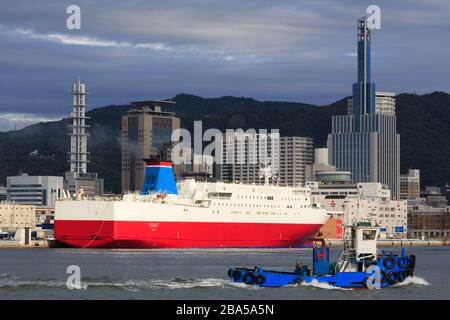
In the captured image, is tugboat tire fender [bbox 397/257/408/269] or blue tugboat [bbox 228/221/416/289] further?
tugboat tire fender [bbox 397/257/408/269]

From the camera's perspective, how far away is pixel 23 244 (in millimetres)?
124188

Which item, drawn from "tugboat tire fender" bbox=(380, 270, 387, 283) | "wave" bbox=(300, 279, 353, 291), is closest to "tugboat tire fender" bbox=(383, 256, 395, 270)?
"tugboat tire fender" bbox=(380, 270, 387, 283)

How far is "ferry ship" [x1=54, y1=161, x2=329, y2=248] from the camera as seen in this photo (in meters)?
105

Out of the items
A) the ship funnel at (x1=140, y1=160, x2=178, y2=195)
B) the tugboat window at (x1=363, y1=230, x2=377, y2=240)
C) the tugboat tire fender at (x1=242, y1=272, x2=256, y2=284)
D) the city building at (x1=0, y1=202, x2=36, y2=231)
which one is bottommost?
the city building at (x1=0, y1=202, x2=36, y2=231)

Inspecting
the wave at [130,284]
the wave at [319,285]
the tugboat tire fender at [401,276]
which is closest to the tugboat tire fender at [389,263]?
the tugboat tire fender at [401,276]

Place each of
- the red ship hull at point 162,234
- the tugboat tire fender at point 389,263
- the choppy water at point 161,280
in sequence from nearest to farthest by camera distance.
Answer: the choppy water at point 161,280 < the tugboat tire fender at point 389,263 < the red ship hull at point 162,234

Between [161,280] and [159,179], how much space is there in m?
53.9

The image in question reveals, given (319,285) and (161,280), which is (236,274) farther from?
(161,280)

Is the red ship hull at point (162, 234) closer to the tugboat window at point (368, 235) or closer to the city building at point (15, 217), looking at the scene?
the tugboat window at point (368, 235)

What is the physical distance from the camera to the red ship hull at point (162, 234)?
10488 centimetres

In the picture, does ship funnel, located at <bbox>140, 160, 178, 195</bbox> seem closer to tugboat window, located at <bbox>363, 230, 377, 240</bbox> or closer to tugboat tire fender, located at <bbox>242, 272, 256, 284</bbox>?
tugboat tire fender, located at <bbox>242, 272, 256, 284</bbox>

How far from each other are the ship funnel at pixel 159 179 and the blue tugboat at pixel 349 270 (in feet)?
198
